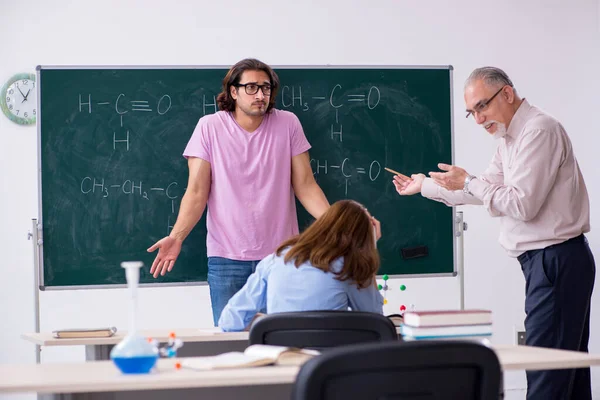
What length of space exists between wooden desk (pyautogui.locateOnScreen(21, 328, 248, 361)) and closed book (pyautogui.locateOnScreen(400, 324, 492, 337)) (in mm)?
993

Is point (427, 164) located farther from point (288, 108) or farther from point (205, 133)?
point (205, 133)

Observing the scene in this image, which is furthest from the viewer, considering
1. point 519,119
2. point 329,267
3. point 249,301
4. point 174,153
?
point 174,153

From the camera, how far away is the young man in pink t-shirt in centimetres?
401

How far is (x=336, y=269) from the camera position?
2662 millimetres

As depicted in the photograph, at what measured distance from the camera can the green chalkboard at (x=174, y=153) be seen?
13.8ft

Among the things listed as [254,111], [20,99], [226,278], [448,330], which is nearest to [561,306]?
[448,330]

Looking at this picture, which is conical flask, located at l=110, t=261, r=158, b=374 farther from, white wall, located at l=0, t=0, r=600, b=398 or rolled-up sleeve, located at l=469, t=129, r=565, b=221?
white wall, located at l=0, t=0, r=600, b=398

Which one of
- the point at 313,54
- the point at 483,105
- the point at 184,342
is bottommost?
the point at 184,342

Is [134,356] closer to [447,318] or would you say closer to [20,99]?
[447,318]

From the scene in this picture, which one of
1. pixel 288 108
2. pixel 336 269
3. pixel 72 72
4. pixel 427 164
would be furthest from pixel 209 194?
pixel 336 269

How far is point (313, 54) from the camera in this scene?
5254 millimetres

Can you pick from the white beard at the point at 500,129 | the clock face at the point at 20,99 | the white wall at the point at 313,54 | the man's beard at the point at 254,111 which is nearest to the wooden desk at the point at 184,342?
the man's beard at the point at 254,111

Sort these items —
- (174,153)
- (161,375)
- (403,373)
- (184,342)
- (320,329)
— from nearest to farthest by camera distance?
(403,373), (161,375), (320,329), (184,342), (174,153)

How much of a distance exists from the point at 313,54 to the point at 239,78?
1.32 meters
